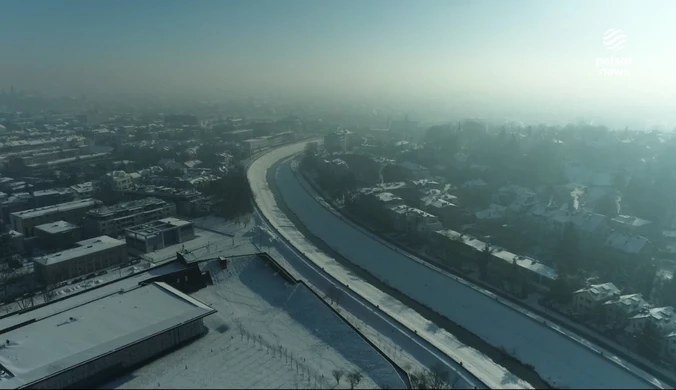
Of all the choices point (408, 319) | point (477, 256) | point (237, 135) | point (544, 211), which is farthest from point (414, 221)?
point (237, 135)

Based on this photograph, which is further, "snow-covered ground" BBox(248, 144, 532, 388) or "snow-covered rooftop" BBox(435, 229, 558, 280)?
"snow-covered rooftop" BBox(435, 229, 558, 280)

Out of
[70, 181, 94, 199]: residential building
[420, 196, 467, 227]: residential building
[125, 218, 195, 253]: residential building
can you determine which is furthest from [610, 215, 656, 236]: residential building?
[70, 181, 94, 199]: residential building

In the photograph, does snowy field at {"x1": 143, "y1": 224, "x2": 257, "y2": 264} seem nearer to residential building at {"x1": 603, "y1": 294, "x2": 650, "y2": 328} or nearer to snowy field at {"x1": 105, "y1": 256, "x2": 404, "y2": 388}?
snowy field at {"x1": 105, "y1": 256, "x2": 404, "y2": 388}

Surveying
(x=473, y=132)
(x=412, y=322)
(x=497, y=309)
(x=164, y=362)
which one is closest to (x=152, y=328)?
(x=164, y=362)

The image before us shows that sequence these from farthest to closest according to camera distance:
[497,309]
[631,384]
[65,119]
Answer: [65,119], [497,309], [631,384]

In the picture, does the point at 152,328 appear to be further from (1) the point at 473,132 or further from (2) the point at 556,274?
(1) the point at 473,132

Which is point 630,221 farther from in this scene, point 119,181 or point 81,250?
point 119,181
